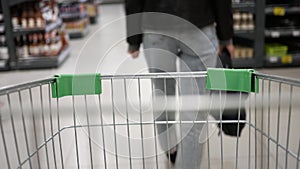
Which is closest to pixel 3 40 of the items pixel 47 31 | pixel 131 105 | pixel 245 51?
pixel 47 31

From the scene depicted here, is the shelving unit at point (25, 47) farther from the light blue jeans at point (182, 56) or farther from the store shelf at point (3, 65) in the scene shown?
the light blue jeans at point (182, 56)

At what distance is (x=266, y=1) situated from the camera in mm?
5277

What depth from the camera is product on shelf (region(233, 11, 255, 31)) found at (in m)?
5.17

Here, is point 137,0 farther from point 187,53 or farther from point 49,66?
point 49,66

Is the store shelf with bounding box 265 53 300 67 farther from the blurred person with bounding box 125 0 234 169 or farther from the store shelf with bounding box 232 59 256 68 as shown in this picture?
the blurred person with bounding box 125 0 234 169

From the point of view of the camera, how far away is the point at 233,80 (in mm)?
1247

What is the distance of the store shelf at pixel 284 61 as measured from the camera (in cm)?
513

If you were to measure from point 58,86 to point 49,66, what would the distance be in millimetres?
4537

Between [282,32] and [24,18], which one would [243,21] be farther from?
[24,18]

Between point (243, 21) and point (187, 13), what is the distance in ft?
→ 11.1

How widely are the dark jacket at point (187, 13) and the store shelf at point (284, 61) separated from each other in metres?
3.14

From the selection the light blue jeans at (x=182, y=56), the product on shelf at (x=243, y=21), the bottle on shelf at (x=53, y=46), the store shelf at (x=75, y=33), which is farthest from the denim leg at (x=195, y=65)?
the store shelf at (x=75, y=33)

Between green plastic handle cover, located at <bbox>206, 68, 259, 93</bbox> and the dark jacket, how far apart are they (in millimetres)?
800

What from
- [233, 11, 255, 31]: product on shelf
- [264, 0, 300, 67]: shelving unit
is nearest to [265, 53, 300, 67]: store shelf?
[264, 0, 300, 67]: shelving unit
